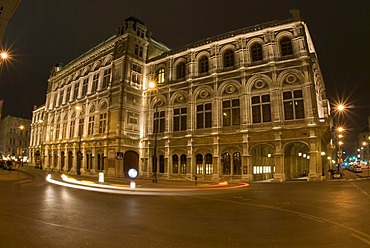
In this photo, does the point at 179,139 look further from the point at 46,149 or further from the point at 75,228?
the point at 46,149

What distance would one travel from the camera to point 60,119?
49281 mm

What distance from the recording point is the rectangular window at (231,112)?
30000 mm

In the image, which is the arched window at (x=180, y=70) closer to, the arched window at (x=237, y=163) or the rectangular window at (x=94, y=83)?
the arched window at (x=237, y=163)

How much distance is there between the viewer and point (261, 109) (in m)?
28.4

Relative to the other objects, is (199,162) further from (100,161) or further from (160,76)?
(100,161)

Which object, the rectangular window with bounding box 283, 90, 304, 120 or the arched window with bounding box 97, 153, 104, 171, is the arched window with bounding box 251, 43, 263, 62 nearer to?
the rectangular window with bounding box 283, 90, 304, 120

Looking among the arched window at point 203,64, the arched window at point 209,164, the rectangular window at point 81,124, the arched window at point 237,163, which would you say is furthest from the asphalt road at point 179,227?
the rectangular window at point 81,124

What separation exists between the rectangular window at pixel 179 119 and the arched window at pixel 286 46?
46.9ft

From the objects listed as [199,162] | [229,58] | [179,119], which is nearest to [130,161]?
[179,119]

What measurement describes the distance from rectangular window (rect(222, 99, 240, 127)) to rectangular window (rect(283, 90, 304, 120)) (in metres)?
5.48

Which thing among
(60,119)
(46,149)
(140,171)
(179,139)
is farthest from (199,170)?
(46,149)

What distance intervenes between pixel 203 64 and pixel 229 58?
12.8 ft

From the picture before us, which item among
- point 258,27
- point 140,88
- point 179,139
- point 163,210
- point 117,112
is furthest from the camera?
point 140,88

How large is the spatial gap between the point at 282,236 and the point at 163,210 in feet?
16.0
